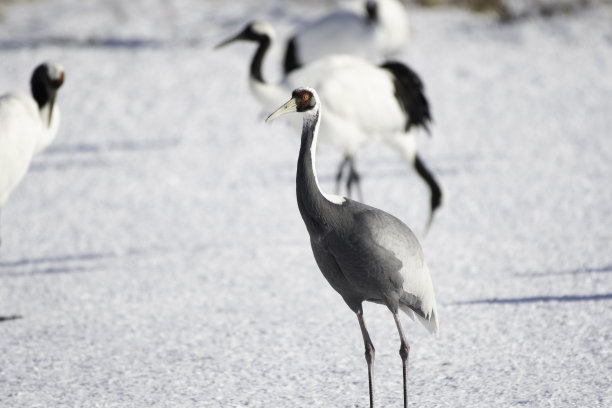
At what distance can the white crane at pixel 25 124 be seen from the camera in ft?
15.1

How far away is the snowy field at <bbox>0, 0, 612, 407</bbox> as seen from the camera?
347 centimetres

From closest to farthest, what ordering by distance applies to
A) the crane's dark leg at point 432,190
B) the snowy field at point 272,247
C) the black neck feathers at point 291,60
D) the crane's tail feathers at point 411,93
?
the snowy field at point 272,247 → the crane's dark leg at point 432,190 → the crane's tail feathers at point 411,93 → the black neck feathers at point 291,60

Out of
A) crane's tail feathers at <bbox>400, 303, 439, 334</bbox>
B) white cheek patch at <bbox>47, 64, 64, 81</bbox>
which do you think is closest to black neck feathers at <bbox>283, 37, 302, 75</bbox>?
white cheek patch at <bbox>47, 64, 64, 81</bbox>

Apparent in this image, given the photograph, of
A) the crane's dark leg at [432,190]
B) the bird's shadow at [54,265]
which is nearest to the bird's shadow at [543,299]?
the crane's dark leg at [432,190]

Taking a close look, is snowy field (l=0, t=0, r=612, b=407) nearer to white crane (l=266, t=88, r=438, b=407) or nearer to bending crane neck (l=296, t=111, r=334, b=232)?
white crane (l=266, t=88, r=438, b=407)

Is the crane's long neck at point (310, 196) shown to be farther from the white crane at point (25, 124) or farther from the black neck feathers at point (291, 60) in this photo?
the black neck feathers at point (291, 60)

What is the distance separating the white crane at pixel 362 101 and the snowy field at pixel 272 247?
499 mm

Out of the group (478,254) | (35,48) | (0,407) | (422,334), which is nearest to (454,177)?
(478,254)

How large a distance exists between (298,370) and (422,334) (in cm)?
69

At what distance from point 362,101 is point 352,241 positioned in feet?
10.0

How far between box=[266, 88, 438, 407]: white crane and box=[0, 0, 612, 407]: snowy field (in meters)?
0.52

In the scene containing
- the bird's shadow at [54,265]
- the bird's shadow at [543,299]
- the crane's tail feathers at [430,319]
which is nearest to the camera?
the crane's tail feathers at [430,319]

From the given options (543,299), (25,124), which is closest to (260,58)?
(25,124)

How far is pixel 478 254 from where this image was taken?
505 cm
